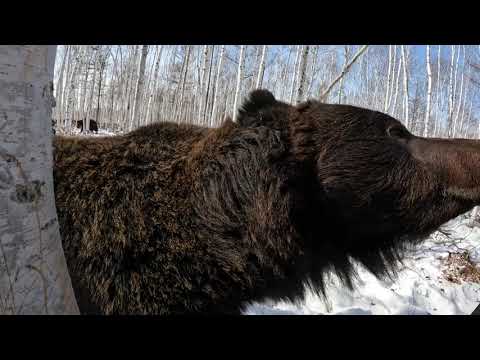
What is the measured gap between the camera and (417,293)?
6.15 metres

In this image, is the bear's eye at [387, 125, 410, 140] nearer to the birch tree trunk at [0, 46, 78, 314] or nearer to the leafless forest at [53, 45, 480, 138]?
the birch tree trunk at [0, 46, 78, 314]

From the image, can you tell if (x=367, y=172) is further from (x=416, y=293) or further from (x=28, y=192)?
(x=416, y=293)

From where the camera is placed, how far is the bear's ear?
7.63 ft

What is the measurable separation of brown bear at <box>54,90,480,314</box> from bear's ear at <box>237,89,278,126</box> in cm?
1

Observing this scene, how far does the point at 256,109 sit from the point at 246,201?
2.52 ft

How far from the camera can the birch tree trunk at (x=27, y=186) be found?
980mm

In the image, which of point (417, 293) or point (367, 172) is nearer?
point (367, 172)

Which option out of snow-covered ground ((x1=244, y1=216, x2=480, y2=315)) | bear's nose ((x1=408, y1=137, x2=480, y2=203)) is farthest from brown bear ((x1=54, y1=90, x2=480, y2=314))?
snow-covered ground ((x1=244, y1=216, x2=480, y2=315))

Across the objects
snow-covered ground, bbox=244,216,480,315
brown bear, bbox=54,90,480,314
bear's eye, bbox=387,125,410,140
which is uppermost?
bear's eye, bbox=387,125,410,140

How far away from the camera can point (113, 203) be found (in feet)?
6.83

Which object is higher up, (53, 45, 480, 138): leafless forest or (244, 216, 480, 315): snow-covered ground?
(53, 45, 480, 138): leafless forest

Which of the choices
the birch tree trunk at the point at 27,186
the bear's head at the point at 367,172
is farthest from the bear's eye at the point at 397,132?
the birch tree trunk at the point at 27,186

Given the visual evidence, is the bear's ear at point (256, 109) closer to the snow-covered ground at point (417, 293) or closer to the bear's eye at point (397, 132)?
the bear's eye at point (397, 132)

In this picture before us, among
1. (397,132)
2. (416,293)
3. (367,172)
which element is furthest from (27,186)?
(416,293)
